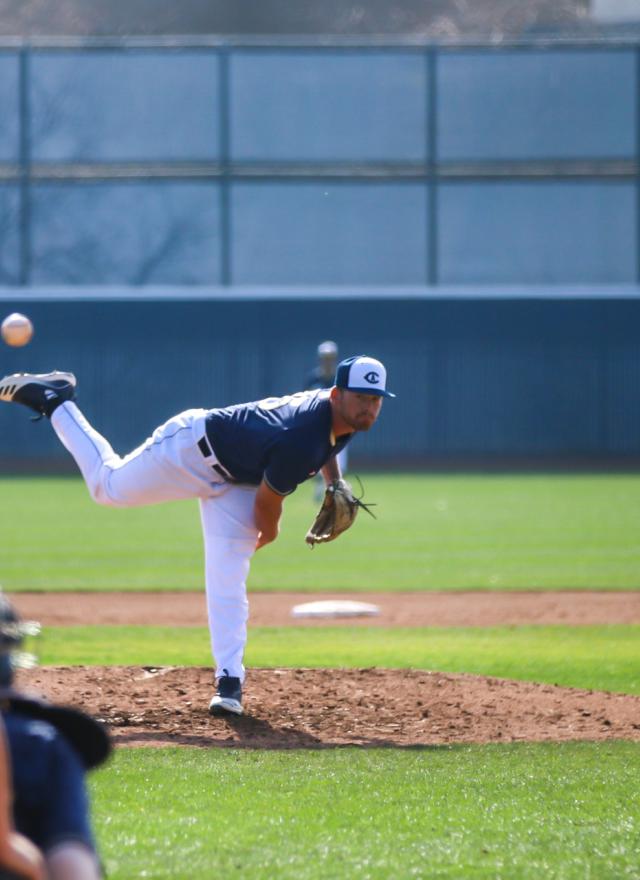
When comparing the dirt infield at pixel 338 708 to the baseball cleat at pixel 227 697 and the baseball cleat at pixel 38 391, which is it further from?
the baseball cleat at pixel 38 391

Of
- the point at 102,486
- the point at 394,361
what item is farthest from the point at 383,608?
the point at 394,361

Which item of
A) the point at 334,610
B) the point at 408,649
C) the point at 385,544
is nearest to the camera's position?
the point at 408,649

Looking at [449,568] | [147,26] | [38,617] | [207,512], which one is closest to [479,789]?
[207,512]

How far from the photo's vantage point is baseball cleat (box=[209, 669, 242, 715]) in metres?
5.94

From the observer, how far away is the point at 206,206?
3191cm

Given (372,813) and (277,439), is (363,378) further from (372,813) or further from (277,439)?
(372,813)

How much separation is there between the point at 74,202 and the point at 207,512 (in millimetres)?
26920

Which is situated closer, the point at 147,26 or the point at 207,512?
the point at 207,512

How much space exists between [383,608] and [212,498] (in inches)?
190

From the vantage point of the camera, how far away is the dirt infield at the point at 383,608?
997 cm

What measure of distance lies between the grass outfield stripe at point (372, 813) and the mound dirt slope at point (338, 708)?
11.0 inches

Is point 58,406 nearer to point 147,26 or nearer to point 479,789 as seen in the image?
point 479,789

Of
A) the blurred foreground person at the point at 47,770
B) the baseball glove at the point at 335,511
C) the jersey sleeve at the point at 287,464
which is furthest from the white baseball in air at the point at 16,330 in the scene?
the blurred foreground person at the point at 47,770

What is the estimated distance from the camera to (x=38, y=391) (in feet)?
20.8
